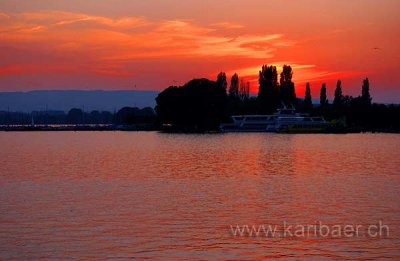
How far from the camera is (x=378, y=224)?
22.1 meters

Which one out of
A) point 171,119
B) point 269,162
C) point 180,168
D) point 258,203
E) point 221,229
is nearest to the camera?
point 221,229

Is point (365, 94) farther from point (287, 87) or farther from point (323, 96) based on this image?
point (287, 87)

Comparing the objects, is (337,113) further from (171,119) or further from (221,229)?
(221,229)

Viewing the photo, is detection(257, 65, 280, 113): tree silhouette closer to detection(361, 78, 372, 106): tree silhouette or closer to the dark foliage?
the dark foliage

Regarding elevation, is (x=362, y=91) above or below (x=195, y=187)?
above

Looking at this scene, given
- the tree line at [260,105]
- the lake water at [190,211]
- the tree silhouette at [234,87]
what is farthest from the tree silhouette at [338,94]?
the lake water at [190,211]

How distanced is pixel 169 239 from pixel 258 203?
790 centimetres

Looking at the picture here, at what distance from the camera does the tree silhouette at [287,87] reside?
141 m

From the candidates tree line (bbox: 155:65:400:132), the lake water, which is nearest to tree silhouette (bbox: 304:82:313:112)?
tree line (bbox: 155:65:400:132)

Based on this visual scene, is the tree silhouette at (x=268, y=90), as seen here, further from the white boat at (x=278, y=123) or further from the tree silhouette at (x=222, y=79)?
the tree silhouette at (x=222, y=79)

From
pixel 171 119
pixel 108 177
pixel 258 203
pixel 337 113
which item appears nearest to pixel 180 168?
pixel 108 177

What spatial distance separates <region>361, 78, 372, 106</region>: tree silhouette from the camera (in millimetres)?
150200

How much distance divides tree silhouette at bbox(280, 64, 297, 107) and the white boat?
8.07 feet

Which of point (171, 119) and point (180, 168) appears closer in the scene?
point (180, 168)
